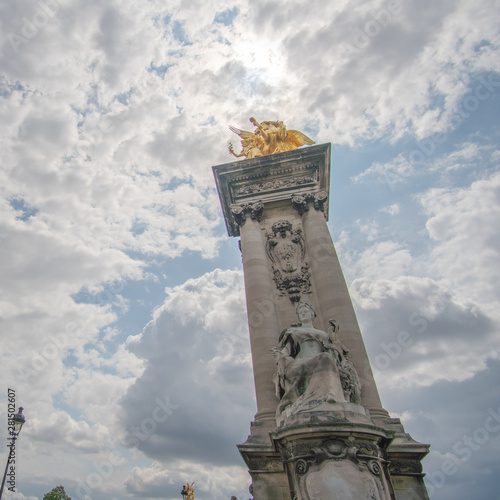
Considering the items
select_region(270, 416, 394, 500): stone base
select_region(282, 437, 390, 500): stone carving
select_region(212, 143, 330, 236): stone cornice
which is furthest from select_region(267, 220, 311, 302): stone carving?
select_region(282, 437, 390, 500): stone carving

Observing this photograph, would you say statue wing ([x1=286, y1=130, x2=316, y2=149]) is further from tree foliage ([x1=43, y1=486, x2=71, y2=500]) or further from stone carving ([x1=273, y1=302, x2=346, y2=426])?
tree foliage ([x1=43, y1=486, x2=71, y2=500])

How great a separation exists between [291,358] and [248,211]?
778 centimetres

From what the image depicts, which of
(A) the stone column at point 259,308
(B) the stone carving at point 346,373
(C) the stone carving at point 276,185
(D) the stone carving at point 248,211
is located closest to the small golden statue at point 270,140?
(C) the stone carving at point 276,185

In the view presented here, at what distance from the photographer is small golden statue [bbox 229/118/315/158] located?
59.7 ft

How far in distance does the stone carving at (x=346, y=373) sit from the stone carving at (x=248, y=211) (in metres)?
6.40

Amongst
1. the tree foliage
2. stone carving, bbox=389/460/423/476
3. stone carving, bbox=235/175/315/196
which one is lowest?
stone carving, bbox=389/460/423/476

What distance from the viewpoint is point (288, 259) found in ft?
47.5

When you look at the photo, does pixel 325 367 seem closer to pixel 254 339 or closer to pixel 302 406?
pixel 302 406

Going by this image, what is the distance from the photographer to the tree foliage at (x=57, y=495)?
35.6 m

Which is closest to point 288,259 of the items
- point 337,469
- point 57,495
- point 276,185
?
point 276,185

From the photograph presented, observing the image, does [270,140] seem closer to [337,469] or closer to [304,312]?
[304,312]

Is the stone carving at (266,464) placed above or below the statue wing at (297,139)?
below

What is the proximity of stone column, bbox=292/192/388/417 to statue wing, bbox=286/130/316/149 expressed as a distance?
3918mm

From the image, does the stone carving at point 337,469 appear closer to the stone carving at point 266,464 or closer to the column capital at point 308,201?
the stone carving at point 266,464
